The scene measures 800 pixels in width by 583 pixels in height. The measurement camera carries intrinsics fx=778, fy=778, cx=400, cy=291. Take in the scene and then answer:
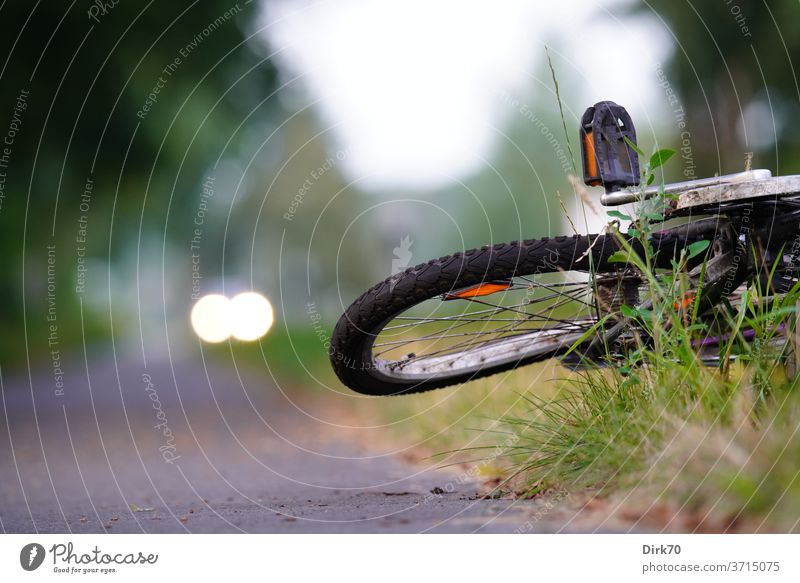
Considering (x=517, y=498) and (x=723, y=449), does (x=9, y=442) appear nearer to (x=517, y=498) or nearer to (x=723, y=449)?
(x=517, y=498)

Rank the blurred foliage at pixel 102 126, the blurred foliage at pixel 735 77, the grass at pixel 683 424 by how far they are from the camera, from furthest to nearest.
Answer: the blurred foliage at pixel 735 77, the blurred foliage at pixel 102 126, the grass at pixel 683 424

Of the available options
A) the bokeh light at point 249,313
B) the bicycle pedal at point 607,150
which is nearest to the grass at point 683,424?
the bicycle pedal at point 607,150

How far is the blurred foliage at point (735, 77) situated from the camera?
4590 millimetres

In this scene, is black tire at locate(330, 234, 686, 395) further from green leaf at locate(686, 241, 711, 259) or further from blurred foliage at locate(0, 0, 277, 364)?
blurred foliage at locate(0, 0, 277, 364)

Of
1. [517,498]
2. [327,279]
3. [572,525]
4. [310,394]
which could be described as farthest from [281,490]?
[310,394]

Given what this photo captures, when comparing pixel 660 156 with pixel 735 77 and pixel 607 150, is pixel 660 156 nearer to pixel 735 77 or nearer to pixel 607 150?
pixel 607 150

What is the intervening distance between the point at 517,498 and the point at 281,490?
97 centimetres

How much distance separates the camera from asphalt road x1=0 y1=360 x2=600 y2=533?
1.90 metres

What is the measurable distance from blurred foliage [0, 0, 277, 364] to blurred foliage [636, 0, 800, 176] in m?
2.69

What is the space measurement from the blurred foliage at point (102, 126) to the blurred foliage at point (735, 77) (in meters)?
2.69

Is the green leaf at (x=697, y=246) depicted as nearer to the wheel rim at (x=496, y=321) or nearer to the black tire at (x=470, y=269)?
the black tire at (x=470, y=269)

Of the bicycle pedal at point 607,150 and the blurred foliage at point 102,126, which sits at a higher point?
the blurred foliage at point 102,126

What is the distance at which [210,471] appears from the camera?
3.27 meters

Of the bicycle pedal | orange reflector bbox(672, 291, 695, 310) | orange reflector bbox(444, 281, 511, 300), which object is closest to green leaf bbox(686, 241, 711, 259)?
orange reflector bbox(672, 291, 695, 310)
